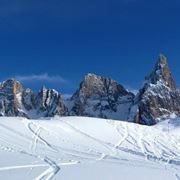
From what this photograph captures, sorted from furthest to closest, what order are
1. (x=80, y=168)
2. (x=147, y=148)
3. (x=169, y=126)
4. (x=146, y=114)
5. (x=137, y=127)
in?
(x=146, y=114) → (x=169, y=126) → (x=137, y=127) → (x=147, y=148) → (x=80, y=168)

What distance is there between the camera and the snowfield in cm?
2075

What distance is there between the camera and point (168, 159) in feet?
123

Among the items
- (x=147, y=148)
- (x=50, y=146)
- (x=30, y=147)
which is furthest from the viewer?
(x=147, y=148)

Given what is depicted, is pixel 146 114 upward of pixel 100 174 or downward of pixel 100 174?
upward

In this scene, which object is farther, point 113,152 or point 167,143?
point 167,143

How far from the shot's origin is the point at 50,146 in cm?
3728

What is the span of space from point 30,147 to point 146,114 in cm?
16624

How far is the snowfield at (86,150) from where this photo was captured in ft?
68.1

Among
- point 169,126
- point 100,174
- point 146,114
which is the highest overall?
point 146,114

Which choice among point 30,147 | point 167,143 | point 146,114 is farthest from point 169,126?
point 146,114

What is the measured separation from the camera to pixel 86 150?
37156 millimetres

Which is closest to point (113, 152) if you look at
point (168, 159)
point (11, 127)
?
point (168, 159)

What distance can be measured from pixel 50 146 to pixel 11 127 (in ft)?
24.6

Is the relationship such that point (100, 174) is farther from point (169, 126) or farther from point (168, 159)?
point (169, 126)
